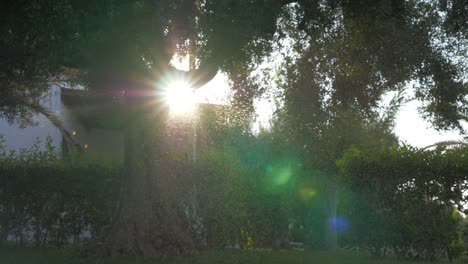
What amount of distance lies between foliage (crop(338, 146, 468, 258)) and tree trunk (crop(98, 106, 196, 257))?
366 cm

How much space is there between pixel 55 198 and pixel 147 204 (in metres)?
3.71

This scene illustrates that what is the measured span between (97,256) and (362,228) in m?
5.61

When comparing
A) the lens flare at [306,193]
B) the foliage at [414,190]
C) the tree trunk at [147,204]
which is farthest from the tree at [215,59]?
the lens flare at [306,193]

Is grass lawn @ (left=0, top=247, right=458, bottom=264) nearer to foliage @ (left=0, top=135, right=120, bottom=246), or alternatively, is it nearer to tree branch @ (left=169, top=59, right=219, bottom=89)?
foliage @ (left=0, top=135, right=120, bottom=246)

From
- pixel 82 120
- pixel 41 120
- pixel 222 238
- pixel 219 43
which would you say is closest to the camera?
pixel 219 43

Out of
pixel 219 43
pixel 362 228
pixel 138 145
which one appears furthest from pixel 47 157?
pixel 362 228

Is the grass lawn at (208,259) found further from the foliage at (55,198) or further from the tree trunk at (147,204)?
the foliage at (55,198)

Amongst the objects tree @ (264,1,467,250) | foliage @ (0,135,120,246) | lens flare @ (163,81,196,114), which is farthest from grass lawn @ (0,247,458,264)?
lens flare @ (163,81,196,114)

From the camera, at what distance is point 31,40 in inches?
355

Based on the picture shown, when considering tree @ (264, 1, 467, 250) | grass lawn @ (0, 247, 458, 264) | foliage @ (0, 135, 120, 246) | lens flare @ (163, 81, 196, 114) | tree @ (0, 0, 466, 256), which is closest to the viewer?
grass lawn @ (0, 247, 458, 264)

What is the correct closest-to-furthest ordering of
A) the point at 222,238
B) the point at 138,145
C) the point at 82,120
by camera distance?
the point at 138,145 < the point at 222,238 < the point at 82,120

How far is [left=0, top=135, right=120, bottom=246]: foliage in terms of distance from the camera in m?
14.8

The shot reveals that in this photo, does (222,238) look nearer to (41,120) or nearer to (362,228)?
(362,228)

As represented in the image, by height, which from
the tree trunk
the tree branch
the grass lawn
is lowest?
the grass lawn
